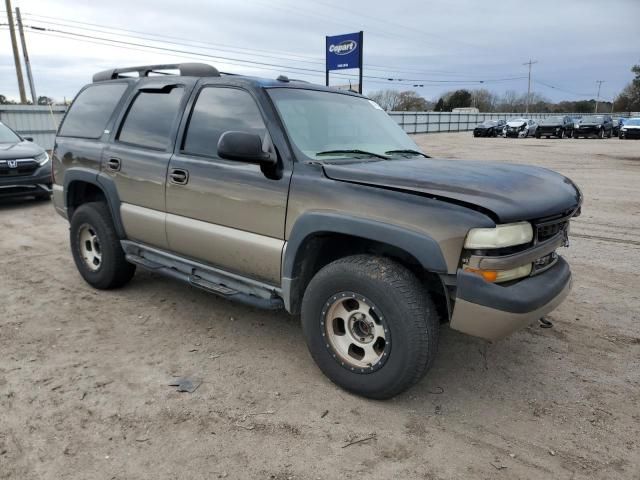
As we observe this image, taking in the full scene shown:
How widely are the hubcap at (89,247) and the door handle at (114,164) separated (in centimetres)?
71

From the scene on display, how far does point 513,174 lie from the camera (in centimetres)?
312

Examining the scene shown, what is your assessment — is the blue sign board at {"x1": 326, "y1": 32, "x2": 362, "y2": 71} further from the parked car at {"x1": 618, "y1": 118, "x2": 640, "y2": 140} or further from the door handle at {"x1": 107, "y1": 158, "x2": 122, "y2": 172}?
the parked car at {"x1": 618, "y1": 118, "x2": 640, "y2": 140}

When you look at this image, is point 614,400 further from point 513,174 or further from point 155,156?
point 155,156

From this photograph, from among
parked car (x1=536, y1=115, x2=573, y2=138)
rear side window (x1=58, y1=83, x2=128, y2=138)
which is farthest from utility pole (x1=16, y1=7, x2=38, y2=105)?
parked car (x1=536, y1=115, x2=573, y2=138)

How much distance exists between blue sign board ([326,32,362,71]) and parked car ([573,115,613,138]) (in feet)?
69.9

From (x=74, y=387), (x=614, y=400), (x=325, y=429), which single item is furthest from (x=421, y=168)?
(x=74, y=387)

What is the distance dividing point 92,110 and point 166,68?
1075 millimetres

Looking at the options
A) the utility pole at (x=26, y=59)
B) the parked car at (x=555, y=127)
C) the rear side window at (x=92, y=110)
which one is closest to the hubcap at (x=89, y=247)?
the rear side window at (x=92, y=110)

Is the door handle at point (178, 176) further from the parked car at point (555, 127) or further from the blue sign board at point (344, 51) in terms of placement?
the parked car at point (555, 127)

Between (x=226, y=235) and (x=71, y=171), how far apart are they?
2219mm

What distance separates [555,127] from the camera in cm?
3475

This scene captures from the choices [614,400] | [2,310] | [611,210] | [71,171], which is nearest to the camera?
[614,400]

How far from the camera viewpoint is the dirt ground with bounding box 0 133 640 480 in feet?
8.31

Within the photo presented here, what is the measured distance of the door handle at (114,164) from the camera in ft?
14.3
